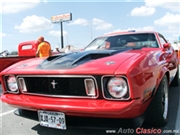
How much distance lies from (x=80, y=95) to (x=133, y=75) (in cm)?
60

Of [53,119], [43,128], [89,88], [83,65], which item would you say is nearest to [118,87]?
[89,88]

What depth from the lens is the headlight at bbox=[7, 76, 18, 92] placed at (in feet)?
7.86

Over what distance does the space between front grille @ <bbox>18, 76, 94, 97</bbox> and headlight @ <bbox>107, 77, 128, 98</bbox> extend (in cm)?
29

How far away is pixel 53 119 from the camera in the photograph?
2.04 m

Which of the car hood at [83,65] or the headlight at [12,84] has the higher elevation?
the car hood at [83,65]

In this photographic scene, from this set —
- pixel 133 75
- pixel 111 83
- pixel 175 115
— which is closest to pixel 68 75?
pixel 111 83

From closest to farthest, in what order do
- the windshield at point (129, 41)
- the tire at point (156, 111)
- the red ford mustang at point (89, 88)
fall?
the red ford mustang at point (89, 88)
the tire at point (156, 111)
the windshield at point (129, 41)

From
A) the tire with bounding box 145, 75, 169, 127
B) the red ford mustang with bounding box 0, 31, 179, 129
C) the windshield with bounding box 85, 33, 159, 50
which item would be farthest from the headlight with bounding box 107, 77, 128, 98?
the windshield with bounding box 85, 33, 159, 50

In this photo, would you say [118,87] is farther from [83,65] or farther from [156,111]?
→ [156,111]

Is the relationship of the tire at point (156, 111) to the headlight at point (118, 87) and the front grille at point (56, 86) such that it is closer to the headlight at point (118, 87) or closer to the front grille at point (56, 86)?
the headlight at point (118, 87)

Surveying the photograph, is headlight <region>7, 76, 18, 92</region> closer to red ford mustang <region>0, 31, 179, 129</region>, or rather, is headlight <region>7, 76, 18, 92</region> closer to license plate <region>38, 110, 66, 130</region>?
red ford mustang <region>0, 31, 179, 129</region>

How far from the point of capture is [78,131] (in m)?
2.45

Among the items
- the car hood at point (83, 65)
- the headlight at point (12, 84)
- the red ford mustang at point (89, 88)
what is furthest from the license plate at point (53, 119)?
the headlight at point (12, 84)

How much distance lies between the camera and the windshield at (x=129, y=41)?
10.6 ft
